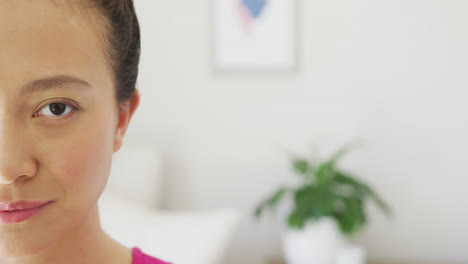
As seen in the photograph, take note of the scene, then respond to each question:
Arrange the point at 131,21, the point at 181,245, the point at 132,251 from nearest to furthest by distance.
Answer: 1. the point at 131,21
2. the point at 132,251
3. the point at 181,245

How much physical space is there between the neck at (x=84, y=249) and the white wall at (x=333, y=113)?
1.75 meters

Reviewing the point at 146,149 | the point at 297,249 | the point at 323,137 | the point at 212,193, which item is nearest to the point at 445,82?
the point at 323,137

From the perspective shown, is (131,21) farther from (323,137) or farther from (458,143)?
(458,143)

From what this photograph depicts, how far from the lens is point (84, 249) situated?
0.71 meters

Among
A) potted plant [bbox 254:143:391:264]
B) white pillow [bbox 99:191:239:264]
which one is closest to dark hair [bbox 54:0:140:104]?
white pillow [bbox 99:191:239:264]

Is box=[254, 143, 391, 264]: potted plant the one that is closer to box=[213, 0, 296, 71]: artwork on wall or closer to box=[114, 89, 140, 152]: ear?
box=[213, 0, 296, 71]: artwork on wall

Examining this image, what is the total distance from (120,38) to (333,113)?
187 cm

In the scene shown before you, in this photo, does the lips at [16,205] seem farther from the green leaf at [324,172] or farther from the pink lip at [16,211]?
the green leaf at [324,172]

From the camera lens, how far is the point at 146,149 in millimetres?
2391

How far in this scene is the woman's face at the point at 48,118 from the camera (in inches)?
21.1

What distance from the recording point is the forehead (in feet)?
1.76

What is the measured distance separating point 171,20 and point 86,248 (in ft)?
6.32

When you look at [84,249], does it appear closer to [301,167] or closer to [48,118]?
[48,118]

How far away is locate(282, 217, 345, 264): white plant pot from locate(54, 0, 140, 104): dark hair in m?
1.61
